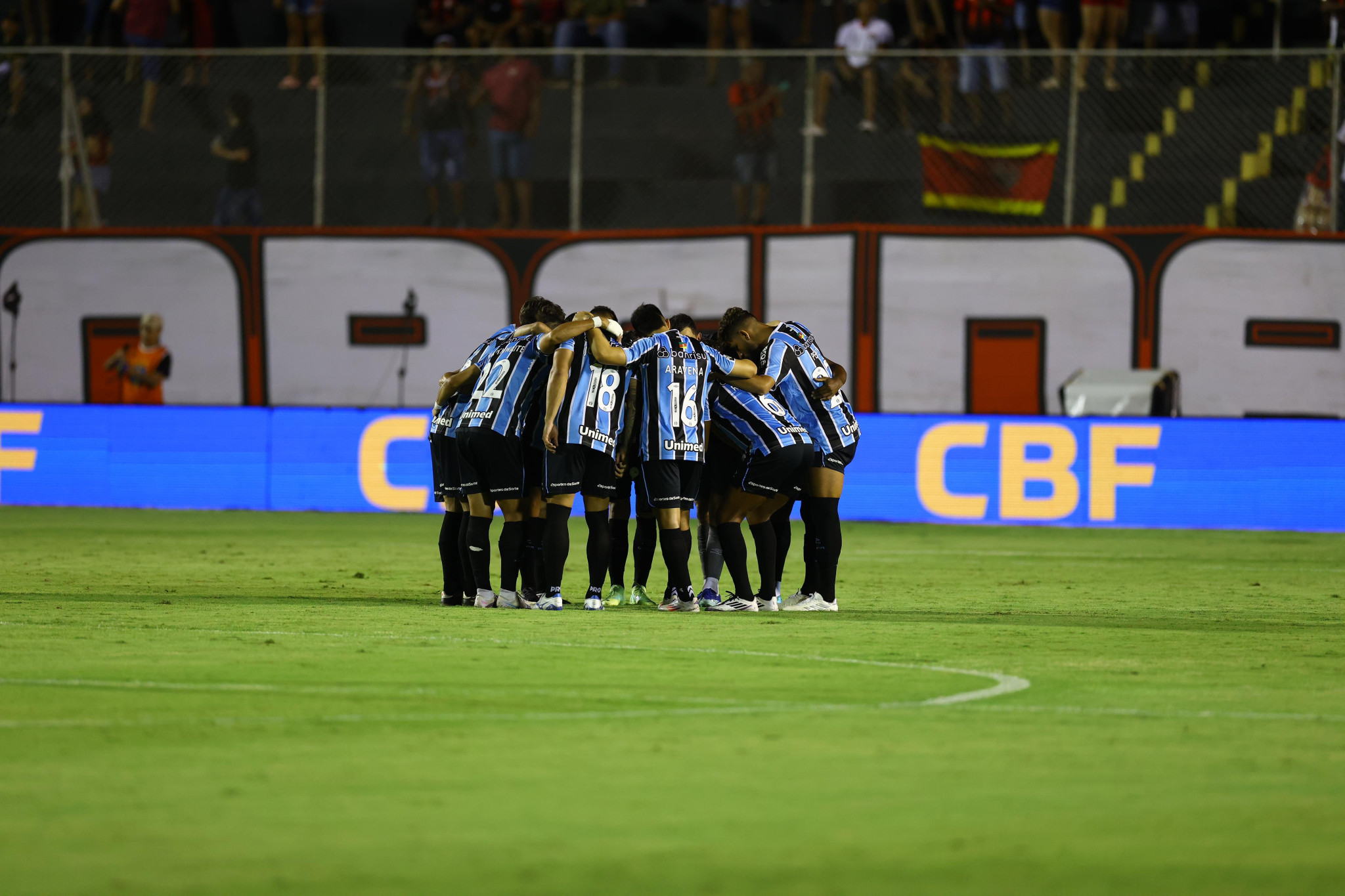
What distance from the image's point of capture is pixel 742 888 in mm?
4875

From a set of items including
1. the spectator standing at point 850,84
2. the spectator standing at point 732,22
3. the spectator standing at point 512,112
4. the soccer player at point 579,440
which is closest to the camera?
the soccer player at point 579,440

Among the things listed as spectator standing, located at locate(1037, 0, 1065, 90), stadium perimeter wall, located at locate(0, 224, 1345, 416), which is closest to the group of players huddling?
stadium perimeter wall, located at locate(0, 224, 1345, 416)

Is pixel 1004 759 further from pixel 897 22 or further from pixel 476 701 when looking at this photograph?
pixel 897 22

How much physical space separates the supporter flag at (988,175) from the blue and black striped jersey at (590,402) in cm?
1283

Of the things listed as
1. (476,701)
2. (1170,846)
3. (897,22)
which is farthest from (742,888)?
(897,22)

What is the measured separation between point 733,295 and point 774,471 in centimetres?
1357

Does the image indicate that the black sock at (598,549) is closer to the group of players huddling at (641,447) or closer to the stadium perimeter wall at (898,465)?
the group of players huddling at (641,447)

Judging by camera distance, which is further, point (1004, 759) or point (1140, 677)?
point (1140, 677)

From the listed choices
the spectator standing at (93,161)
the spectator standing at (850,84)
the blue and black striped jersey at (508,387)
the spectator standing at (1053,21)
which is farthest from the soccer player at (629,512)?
the spectator standing at (93,161)

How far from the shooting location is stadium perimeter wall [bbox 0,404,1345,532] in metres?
19.8

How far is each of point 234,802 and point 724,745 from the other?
6.08 ft

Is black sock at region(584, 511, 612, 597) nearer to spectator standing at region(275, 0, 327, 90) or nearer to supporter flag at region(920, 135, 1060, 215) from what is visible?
supporter flag at region(920, 135, 1060, 215)

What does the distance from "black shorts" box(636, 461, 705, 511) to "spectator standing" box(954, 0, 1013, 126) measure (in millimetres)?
12456

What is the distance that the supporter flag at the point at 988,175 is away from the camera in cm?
2334
